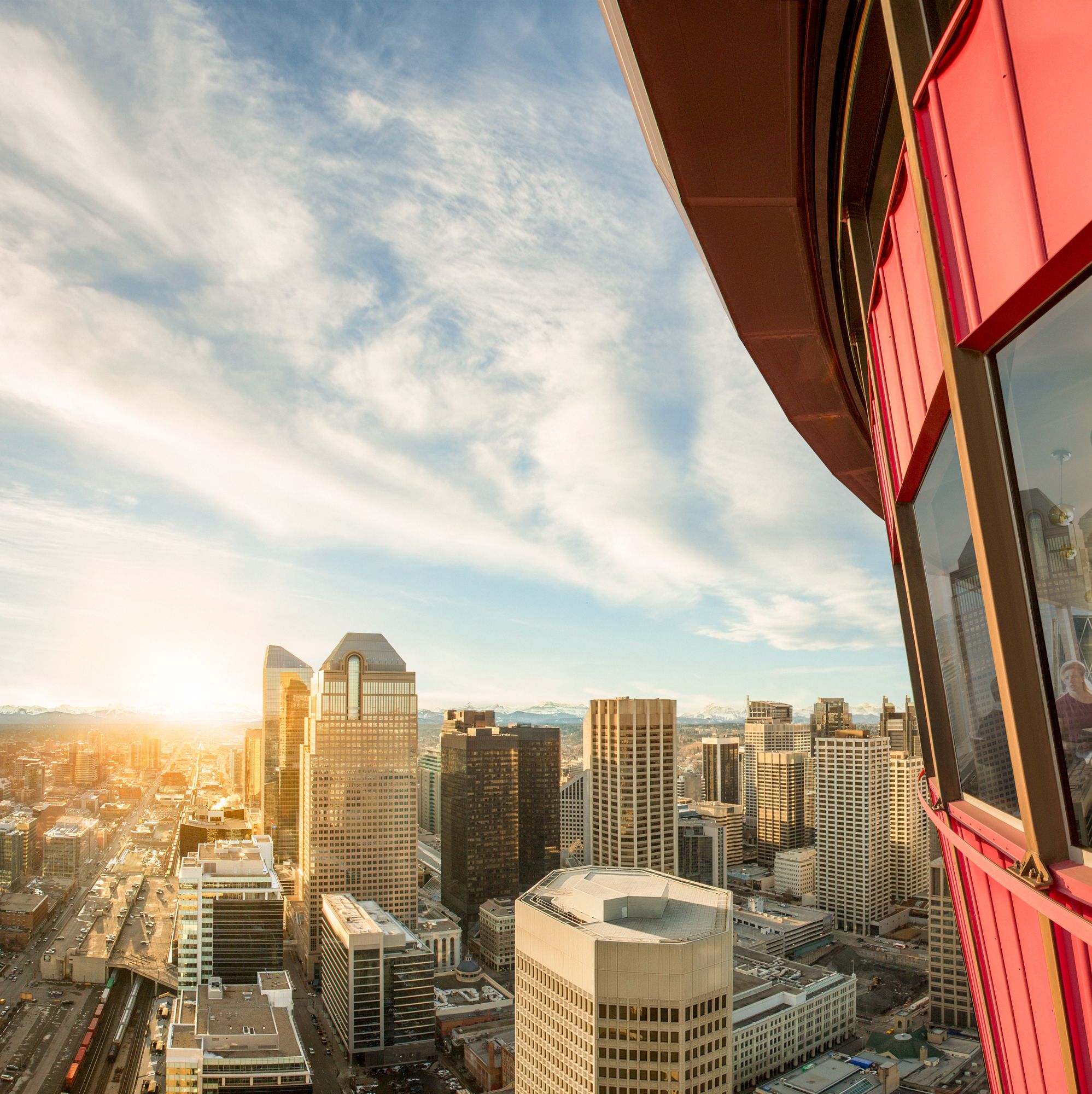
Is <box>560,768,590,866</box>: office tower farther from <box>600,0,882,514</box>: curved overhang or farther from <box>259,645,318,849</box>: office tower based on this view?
<box>600,0,882,514</box>: curved overhang

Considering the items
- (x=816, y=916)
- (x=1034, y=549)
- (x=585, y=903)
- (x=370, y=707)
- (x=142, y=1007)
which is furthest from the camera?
(x=370, y=707)

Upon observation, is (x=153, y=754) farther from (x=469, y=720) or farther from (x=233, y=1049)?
(x=233, y=1049)

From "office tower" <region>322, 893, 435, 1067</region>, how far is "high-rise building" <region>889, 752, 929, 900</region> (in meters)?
29.0

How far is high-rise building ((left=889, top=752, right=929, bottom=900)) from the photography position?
4572 centimetres

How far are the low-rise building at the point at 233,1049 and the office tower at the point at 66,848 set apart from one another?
69.1ft

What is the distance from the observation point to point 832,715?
65.3 meters

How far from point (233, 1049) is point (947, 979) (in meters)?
26.0

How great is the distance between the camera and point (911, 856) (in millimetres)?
45594

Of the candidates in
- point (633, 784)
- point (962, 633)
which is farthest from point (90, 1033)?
point (962, 633)


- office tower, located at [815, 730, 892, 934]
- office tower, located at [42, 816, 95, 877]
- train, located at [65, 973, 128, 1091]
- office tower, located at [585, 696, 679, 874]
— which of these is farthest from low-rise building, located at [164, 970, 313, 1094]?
office tower, located at [815, 730, 892, 934]

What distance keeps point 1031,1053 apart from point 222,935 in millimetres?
34248

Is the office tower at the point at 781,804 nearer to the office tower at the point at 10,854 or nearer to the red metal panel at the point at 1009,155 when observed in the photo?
the office tower at the point at 10,854

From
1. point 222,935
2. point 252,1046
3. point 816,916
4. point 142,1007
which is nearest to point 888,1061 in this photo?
point 816,916

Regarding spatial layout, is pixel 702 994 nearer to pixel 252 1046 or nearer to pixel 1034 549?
pixel 252 1046
